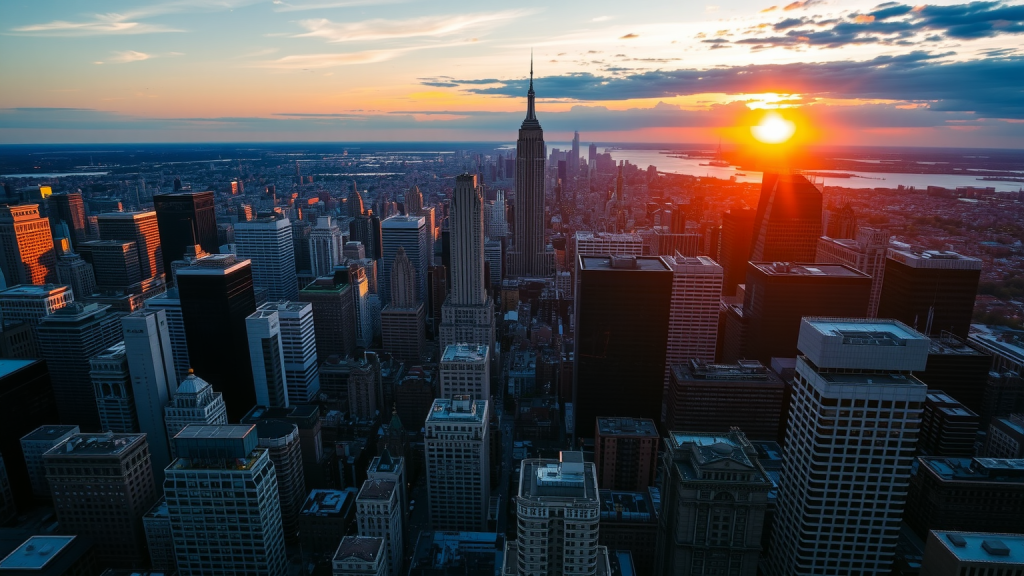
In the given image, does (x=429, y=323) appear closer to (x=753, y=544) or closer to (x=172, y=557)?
(x=172, y=557)

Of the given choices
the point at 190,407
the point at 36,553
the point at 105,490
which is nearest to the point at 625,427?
the point at 190,407

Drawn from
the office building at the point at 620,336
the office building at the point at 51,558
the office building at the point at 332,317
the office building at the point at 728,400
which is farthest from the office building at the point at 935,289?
the office building at the point at 51,558

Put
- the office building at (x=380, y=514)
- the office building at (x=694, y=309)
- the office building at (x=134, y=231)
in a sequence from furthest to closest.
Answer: the office building at (x=134, y=231) → the office building at (x=694, y=309) → the office building at (x=380, y=514)

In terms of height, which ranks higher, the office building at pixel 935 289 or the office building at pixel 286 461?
the office building at pixel 935 289

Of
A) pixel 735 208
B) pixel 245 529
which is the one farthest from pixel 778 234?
pixel 245 529

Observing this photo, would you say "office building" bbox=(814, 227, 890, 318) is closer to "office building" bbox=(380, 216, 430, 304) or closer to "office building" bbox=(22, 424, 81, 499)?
"office building" bbox=(380, 216, 430, 304)

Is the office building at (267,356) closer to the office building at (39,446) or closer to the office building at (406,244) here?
the office building at (39,446)

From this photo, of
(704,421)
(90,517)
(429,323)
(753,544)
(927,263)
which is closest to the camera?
(753,544)
